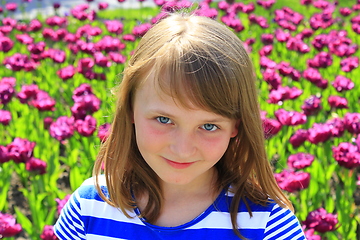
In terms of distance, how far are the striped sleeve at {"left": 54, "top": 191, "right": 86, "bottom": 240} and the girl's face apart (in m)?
0.29

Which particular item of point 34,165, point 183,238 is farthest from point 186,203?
point 34,165

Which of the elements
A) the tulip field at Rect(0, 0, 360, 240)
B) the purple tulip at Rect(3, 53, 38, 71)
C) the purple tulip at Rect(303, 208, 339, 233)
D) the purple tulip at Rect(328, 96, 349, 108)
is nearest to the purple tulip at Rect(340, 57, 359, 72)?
the tulip field at Rect(0, 0, 360, 240)

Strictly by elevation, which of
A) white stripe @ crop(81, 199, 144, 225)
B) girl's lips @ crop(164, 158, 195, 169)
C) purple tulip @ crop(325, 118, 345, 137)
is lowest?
purple tulip @ crop(325, 118, 345, 137)

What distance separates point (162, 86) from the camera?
1285 mm

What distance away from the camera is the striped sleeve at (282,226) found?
138cm

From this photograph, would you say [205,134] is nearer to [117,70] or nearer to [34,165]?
[34,165]

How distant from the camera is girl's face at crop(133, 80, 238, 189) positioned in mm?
1290

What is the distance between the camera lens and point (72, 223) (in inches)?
59.8

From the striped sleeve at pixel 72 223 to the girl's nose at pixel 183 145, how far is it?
1.26 feet

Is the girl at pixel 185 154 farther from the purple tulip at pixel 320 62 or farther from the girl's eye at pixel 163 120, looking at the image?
the purple tulip at pixel 320 62

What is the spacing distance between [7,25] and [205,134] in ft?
13.4

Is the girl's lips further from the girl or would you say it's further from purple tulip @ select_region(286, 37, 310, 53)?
purple tulip @ select_region(286, 37, 310, 53)

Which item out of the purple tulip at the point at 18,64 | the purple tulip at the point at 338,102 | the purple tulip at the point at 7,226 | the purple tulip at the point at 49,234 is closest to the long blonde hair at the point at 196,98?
the purple tulip at the point at 49,234

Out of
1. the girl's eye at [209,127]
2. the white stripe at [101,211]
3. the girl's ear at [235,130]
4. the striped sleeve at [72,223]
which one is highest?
the girl's eye at [209,127]
